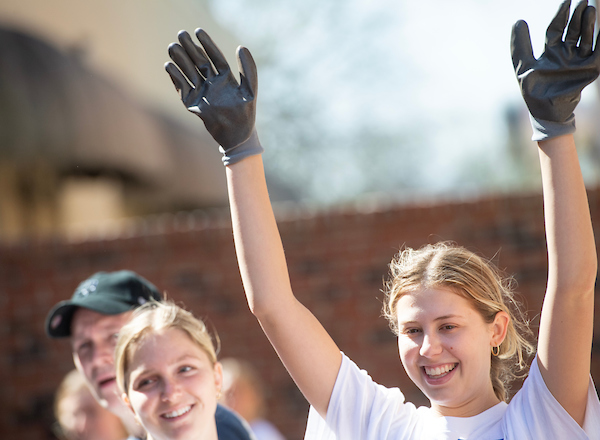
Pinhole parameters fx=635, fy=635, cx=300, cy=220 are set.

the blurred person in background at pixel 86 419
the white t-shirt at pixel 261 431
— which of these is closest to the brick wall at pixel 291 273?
the white t-shirt at pixel 261 431

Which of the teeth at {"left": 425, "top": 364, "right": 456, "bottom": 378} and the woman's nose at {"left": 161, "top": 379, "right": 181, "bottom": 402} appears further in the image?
the woman's nose at {"left": 161, "top": 379, "right": 181, "bottom": 402}

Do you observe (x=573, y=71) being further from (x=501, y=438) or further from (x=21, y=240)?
(x=21, y=240)

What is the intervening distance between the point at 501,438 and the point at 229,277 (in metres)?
3.30

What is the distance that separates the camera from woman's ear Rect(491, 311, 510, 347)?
58.6 inches

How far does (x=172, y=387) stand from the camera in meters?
1.65

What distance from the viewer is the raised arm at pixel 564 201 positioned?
1.23m

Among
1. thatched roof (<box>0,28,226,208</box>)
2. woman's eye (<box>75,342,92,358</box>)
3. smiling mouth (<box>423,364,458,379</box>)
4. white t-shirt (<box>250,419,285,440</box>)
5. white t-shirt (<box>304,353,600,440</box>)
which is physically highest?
thatched roof (<box>0,28,226,208</box>)

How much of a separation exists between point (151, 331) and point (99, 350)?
489 mm

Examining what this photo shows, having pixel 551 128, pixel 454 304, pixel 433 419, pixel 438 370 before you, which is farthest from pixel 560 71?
pixel 433 419

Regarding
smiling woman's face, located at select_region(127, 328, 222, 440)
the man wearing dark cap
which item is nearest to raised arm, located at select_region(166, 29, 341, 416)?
smiling woman's face, located at select_region(127, 328, 222, 440)

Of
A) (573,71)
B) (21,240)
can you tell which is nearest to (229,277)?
(21,240)

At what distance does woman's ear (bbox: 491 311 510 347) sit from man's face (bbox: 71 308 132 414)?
124 centimetres

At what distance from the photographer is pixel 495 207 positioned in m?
4.32

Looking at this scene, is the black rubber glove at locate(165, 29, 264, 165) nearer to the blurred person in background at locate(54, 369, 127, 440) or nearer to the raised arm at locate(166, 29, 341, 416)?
the raised arm at locate(166, 29, 341, 416)
